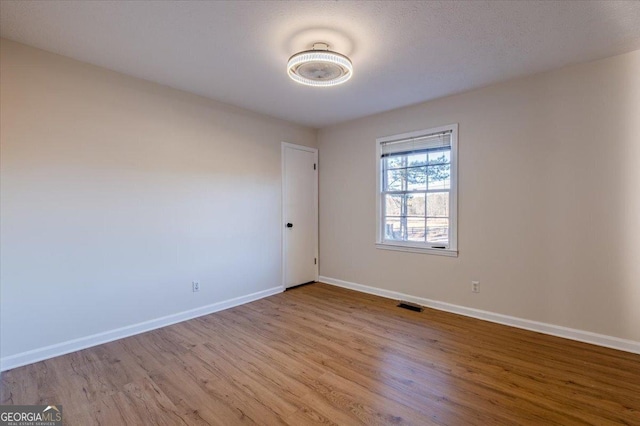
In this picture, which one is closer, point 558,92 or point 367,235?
point 558,92

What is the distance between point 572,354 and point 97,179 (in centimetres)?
452

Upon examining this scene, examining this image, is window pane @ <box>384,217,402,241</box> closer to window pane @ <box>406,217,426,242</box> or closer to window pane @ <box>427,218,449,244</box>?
window pane @ <box>406,217,426,242</box>

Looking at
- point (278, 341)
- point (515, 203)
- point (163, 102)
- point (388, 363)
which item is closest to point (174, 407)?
point (278, 341)

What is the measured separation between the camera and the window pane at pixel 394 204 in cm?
408

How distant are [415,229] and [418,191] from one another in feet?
1.66

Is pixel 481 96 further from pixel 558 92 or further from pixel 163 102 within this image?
pixel 163 102

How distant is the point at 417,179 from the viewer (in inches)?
153

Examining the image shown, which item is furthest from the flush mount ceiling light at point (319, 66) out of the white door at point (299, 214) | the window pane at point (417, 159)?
the white door at point (299, 214)

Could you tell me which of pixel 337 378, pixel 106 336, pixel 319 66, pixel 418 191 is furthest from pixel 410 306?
pixel 106 336

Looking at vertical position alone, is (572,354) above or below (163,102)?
below

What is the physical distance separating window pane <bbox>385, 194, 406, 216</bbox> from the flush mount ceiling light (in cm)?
197

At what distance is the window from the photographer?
142 inches

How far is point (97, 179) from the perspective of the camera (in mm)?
2785

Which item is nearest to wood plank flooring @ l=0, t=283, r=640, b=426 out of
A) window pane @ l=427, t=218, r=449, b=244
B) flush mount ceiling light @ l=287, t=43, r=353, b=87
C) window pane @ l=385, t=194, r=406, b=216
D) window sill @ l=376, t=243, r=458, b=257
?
window sill @ l=376, t=243, r=458, b=257
